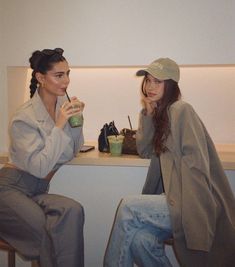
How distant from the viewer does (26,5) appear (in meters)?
1.81

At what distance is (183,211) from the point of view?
4.17 ft

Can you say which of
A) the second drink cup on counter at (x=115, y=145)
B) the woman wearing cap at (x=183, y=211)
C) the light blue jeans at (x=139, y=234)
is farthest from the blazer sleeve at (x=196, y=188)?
the second drink cup on counter at (x=115, y=145)

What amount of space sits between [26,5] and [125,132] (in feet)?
2.82

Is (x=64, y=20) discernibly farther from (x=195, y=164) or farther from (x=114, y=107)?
(x=195, y=164)

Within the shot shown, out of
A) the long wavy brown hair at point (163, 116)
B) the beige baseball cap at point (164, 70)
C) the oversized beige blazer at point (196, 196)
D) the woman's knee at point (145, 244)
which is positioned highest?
the beige baseball cap at point (164, 70)

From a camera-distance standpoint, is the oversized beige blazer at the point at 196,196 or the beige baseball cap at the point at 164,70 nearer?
the oversized beige blazer at the point at 196,196

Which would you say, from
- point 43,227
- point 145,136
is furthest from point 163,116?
point 43,227

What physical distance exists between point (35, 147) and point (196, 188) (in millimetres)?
683

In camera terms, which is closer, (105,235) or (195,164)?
(195,164)

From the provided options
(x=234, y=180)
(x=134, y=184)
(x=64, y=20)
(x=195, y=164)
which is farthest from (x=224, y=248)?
(x=64, y=20)

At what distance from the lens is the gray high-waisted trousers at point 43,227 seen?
1.36 m

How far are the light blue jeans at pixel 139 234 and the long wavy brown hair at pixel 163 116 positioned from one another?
24 cm

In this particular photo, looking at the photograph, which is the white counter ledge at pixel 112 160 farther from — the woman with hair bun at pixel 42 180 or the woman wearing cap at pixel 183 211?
the woman wearing cap at pixel 183 211

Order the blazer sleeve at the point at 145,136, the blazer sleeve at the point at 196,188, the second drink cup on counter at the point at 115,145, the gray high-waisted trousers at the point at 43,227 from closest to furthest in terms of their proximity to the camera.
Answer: the blazer sleeve at the point at 196,188 < the gray high-waisted trousers at the point at 43,227 < the blazer sleeve at the point at 145,136 < the second drink cup on counter at the point at 115,145
